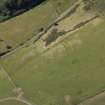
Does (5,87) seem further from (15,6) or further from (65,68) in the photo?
(15,6)

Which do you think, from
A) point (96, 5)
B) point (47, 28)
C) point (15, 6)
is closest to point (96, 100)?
point (47, 28)

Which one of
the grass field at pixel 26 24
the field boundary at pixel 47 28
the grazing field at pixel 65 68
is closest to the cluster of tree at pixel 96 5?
the field boundary at pixel 47 28

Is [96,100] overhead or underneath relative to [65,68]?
underneath

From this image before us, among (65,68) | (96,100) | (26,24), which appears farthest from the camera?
(26,24)

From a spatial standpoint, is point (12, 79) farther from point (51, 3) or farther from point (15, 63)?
point (51, 3)

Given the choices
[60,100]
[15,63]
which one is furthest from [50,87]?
[15,63]

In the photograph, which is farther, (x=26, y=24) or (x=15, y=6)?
(x=15, y=6)
